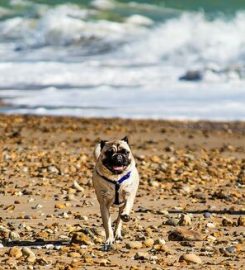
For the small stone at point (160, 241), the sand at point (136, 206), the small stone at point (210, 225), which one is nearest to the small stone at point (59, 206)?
the sand at point (136, 206)

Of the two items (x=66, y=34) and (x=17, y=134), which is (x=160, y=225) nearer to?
(x=17, y=134)

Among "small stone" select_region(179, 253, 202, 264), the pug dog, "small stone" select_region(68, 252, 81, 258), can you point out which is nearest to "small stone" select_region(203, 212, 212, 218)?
the pug dog

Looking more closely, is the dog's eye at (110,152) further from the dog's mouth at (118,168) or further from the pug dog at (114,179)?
the dog's mouth at (118,168)

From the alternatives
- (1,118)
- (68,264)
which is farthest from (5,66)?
(68,264)

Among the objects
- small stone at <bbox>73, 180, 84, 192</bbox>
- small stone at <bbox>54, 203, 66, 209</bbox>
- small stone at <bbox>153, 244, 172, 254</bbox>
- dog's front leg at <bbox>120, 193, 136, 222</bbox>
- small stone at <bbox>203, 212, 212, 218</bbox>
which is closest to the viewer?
small stone at <bbox>153, 244, 172, 254</bbox>

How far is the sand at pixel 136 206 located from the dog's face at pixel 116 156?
0.73 m

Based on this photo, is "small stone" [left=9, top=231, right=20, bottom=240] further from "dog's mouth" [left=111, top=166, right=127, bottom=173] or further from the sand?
"dog's mouth" [left=111, top=166, right=127, bottom=173]

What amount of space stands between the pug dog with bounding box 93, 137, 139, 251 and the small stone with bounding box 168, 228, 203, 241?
21.8 inches

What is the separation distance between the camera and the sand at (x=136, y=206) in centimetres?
844

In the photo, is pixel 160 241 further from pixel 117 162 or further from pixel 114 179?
pixel 117 162

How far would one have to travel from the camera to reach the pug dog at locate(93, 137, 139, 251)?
872 centimetres

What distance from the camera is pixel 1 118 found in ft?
87.2

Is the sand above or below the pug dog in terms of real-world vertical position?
below

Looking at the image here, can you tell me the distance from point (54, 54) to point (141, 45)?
7.43 meters
